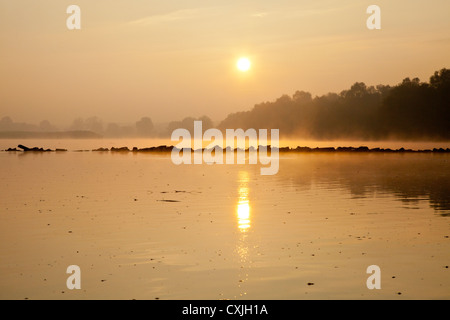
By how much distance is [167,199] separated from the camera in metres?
32.9

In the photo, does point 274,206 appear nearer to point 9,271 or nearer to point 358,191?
point 358,191

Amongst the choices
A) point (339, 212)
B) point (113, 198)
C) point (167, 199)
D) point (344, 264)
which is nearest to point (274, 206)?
point (339, 212)

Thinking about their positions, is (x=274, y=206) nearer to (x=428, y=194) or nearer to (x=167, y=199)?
(x=167, y=199)

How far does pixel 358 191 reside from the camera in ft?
121

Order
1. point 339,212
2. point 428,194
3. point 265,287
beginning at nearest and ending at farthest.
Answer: point 265,287, point 339,212, point 428,194

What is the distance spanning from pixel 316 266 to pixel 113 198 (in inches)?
733

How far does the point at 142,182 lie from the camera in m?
44.7

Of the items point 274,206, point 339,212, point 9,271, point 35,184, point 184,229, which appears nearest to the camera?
point 9,271

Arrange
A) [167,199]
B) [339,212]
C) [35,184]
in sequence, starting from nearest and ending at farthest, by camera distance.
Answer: [339,212]
[167,199]
[35,184]

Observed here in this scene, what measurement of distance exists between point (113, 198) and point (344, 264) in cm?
1875

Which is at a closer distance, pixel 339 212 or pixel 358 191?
pixel 339 212

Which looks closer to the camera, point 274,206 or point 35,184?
point 274,206
